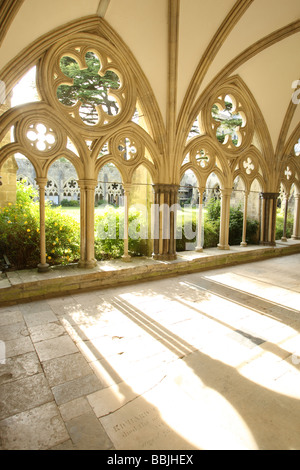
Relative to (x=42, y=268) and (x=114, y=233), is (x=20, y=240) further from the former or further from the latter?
(x=114, y=233)

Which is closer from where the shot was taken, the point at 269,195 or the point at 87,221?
the point at 87,221

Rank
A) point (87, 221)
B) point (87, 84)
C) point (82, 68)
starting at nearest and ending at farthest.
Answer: point (82, 68) → point (87, 221) → point (87, 84)

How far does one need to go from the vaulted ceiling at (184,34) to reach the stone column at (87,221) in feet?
6.09

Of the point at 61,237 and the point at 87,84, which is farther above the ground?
the point at 87,84

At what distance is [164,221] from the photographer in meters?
5.05

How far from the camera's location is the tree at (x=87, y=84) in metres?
8.08

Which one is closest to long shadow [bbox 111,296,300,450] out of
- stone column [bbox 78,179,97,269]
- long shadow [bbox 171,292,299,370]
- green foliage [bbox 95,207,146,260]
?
long shadow [bbox 171,292,299,370]

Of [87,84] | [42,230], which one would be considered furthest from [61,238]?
[87,84]

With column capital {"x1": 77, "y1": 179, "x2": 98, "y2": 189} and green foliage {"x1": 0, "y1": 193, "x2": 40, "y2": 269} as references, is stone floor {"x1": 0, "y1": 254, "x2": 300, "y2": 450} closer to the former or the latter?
green foliage {"x1": 0, "y1": 193, "x2": 40, "y2": 269}

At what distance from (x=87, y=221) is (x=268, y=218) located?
5.03m

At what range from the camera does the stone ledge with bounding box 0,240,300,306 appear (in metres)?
3.46

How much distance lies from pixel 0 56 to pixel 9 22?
1.77 ft

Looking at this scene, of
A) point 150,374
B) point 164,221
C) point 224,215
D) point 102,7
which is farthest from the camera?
point 224,215

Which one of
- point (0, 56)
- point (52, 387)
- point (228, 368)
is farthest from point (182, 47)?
point (52, 387)
